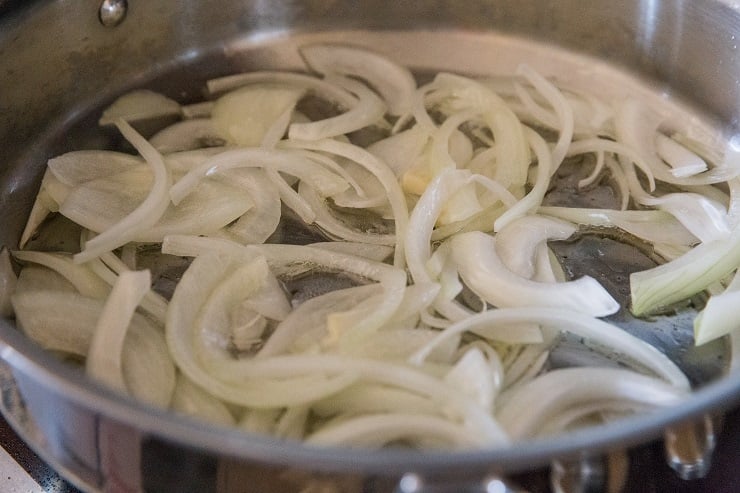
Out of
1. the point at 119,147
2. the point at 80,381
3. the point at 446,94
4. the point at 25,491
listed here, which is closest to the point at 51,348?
the point at 25,491

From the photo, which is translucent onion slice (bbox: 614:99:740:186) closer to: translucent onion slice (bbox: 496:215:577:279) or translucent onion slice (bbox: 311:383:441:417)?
translucent onion slice (bbox: 496:215:577:279)

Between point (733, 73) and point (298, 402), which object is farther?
point (733, 73)

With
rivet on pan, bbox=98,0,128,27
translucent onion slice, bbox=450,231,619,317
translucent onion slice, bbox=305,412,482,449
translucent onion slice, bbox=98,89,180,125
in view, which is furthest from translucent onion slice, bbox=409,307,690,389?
rivet on pan, bbox=98,0,128,27

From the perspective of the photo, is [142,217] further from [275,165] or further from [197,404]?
[197,404]

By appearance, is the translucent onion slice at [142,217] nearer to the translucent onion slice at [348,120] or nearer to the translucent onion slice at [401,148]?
the translucent onion slice at [348,120]

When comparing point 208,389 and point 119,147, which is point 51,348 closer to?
point 208,389

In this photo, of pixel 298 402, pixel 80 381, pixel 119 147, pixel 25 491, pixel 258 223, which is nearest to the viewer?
pixel 80 381

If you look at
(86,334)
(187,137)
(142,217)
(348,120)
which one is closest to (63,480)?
(86,334)
